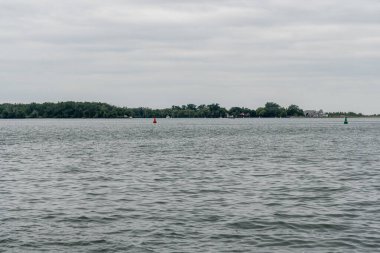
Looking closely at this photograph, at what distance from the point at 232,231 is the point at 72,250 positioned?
5.61m

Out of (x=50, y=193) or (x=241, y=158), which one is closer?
(x=50, y=193)

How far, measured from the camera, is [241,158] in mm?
54281

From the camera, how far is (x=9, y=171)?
139 feet

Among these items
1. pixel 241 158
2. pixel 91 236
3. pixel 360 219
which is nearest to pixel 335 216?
pixel 360 219

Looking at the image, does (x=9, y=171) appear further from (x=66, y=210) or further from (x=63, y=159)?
(x=66, y=210)

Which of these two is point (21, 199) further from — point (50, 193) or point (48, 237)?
point (48, 237)

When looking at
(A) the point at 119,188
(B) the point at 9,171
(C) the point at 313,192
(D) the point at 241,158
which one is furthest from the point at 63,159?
(C) the point at 313,192

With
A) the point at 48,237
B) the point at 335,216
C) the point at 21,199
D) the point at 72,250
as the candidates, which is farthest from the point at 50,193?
the point at 335,216

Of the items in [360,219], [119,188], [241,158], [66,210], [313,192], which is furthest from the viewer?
[241,158]

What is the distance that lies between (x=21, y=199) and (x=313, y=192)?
14.1 metres

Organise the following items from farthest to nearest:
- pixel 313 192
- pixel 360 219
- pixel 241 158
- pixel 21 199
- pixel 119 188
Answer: pixel 241 158 < pixel 119 188 < pixel 313 192 < pixel 21 199 < pixel 360 219

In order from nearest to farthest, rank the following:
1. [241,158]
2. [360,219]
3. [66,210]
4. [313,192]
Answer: [360,219] < [66,210] < [313,192] < [241,158]

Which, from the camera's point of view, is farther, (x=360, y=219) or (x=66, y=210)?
(x=66, y=210)

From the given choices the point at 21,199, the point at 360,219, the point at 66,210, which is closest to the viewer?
the point at 360,219
